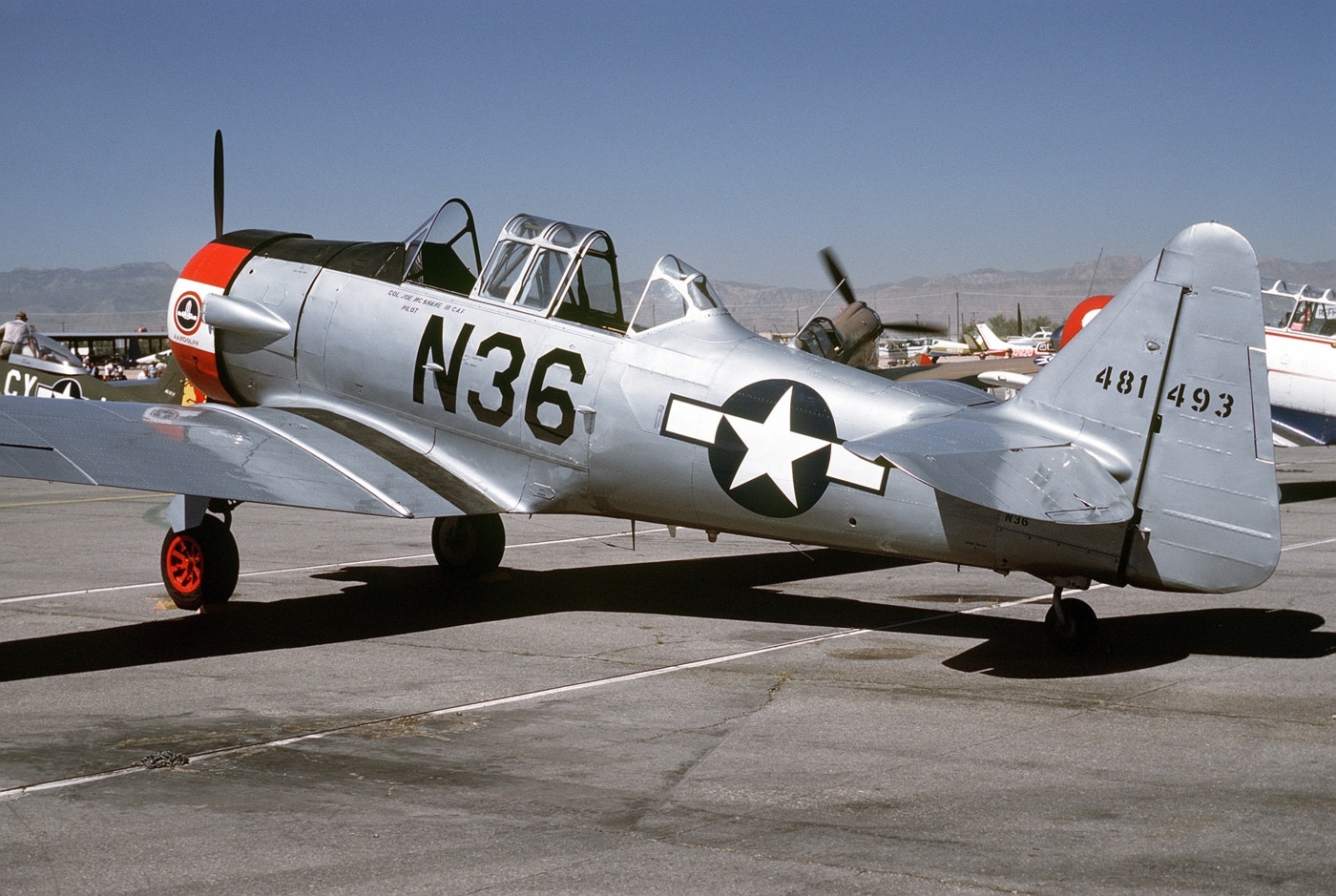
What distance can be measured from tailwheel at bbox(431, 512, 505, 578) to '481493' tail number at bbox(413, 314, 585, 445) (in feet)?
4.98

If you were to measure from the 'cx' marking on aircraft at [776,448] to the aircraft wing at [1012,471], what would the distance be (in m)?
0.82

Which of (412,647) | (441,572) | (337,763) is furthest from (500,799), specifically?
(441,572)

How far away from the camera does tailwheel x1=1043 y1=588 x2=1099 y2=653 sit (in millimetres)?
7727

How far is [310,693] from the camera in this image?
7.19 m

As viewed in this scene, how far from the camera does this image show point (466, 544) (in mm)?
11219

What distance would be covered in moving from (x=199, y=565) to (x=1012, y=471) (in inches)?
234

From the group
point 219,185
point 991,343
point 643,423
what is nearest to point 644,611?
point 643,423

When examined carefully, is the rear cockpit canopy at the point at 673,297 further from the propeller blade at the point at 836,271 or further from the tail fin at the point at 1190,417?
the propeller blade at the point at 836,271

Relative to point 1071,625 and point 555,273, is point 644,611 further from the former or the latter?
point 1071,625

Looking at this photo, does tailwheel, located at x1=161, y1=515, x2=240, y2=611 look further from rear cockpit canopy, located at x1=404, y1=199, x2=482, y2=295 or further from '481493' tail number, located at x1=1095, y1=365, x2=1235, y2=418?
'481493' tail number, located at x1=1095, y1=365, x2=1235, y2=418

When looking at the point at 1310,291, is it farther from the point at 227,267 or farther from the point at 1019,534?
the point at 227,267

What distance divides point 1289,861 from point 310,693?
16.1ft

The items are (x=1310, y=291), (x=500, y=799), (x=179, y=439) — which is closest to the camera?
(x=500, y=799)

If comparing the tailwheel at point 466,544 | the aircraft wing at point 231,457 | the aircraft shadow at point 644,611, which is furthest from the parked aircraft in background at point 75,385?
the aircraft wing at point 231,457
